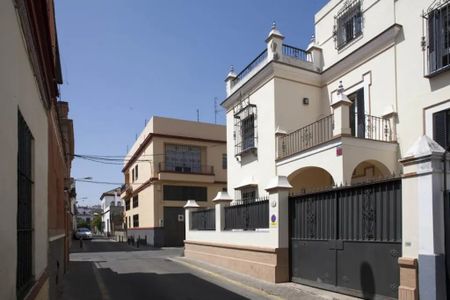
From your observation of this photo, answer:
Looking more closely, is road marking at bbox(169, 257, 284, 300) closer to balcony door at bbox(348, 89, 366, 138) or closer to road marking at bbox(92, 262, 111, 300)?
road marking at bbox(92, 262, 111, 300)

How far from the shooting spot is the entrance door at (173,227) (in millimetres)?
34188

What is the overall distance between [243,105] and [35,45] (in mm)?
14902

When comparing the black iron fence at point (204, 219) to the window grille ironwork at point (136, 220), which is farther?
the window grille ironwork at point (136, 220)

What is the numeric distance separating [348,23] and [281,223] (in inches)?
331

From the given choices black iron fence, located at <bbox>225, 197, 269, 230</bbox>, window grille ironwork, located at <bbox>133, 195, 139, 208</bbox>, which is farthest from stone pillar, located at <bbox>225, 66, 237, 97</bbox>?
window grille ironwork, located at <bbox>133, 195, 139, 208</bbox>

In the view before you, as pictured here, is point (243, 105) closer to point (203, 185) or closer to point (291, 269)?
point (291, 269)

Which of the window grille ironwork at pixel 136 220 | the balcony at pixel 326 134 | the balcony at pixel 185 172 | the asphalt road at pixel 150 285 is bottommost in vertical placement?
the window grille ironwork at pixel 136 220

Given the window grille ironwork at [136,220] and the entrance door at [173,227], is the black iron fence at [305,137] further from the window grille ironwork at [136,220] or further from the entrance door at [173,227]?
the window grille ironwork at [136,220]

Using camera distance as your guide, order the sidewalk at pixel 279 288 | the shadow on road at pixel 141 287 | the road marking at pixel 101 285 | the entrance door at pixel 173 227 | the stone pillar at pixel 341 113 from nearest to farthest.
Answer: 1. the sidewalk at pixel 279 288
2. the shadow on road at pixel 141 287
3. the road marking at pixel 101 285
4. the stone pillar at pixel 341 113
5. the entrance door at pixel 173 227

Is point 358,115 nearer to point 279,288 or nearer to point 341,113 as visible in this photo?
point 341,113

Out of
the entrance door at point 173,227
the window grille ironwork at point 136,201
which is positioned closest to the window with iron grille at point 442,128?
the entrance door at point 173,227

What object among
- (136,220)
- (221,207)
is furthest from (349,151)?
(136,220)

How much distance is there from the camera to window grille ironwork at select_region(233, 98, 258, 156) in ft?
62.4

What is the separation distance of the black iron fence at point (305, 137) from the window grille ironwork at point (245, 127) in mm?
1979
